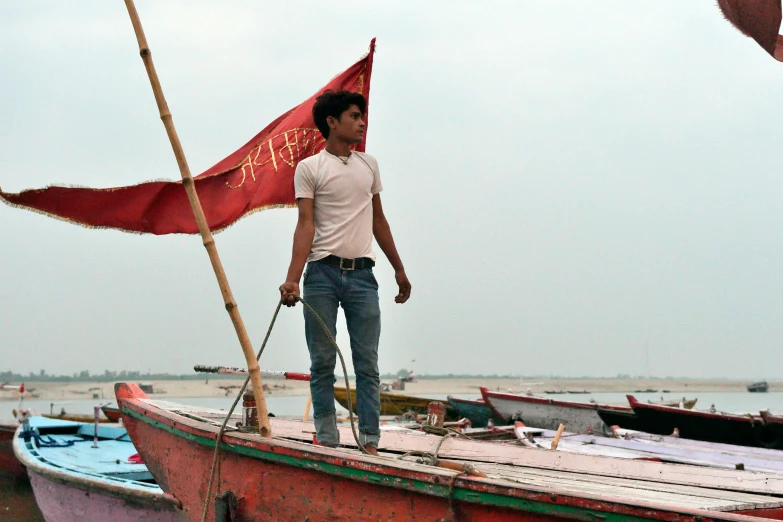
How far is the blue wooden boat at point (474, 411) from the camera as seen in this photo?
1468 centimetres

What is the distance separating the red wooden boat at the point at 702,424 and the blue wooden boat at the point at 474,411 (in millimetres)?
3067

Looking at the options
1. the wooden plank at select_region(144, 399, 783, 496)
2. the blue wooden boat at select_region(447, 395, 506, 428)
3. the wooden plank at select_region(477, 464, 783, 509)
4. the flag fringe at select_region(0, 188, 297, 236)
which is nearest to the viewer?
the wooden plank at select_region(477, 464, 783, 509)

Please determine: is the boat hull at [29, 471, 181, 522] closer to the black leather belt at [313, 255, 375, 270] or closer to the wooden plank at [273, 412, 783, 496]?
the wooden plank at [273, 412, 783, 496]

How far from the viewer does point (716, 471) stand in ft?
14.7

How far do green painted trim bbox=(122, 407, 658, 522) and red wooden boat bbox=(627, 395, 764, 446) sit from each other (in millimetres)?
8648

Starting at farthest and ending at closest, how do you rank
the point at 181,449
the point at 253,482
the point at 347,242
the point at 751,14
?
the point at 181,449, the point at 347,242, the point at 253,482, the point at 751,14

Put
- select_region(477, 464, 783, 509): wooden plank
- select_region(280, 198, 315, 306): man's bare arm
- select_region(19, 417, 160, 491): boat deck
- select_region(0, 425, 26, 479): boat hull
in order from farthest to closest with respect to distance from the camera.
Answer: select_region(0, 425, 26, 479): boat hull → select_region(19, 417, 160, 491): boat deck → select_region(280, 198, 315, 306): man's bare arm → select_region(477, 464, 783, 509): wooden plank

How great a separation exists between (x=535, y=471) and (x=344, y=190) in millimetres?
1768

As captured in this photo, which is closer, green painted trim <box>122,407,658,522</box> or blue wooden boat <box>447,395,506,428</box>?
green painted trim <box>122,407,658,522</box>

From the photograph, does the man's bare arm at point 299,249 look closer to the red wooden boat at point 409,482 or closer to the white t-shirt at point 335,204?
the white t-shirt at point 335,204

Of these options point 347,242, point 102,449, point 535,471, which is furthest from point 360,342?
point 102,449

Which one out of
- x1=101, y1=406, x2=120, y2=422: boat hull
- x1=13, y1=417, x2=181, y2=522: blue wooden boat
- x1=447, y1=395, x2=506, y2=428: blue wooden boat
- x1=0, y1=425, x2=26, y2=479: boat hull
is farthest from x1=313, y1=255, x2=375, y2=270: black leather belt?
x1=101, y1=406, x2=120, y2=422: boat hull

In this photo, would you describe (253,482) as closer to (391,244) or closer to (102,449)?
(391,244)

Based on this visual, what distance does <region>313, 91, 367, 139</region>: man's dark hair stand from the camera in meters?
4.11
